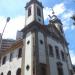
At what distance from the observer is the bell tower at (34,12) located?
2619 centimetres

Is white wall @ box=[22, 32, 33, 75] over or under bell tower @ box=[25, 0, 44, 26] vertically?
under

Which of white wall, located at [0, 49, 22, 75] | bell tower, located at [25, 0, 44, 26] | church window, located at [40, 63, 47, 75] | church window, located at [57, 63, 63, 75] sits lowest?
church window, located at [40, 63, 47, 75]

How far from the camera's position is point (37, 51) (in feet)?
72.3

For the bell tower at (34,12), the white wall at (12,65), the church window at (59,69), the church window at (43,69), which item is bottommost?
the church window at (43,69)

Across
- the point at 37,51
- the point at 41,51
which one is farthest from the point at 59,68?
the point at 37,51

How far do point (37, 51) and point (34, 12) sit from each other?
768cm

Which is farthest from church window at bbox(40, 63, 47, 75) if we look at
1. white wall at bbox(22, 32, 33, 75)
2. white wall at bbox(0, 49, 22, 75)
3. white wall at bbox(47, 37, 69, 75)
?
white wall at bbox(0, 49, 22, 75)

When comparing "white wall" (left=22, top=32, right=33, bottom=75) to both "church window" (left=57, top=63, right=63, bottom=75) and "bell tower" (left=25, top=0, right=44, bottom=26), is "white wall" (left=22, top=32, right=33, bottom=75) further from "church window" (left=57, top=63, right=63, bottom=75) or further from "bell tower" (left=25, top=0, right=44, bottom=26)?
"church window" (left=57, top=63, right=63, bottom=75)

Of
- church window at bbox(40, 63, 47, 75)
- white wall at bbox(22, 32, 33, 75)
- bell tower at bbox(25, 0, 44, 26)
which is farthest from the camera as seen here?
bell tower at bbox(25, 0, 44, 26)

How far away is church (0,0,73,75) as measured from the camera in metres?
21.8

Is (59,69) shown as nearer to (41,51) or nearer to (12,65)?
(41,51)

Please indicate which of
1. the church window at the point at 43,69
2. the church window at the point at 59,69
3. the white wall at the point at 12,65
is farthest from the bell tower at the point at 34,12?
the church window at the point at 43,69

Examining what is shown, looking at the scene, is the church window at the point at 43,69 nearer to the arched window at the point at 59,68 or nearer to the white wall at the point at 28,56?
the white wall at the point at 28,56

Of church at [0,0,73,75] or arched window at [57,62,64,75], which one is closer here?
church at [0,0,73,75]
